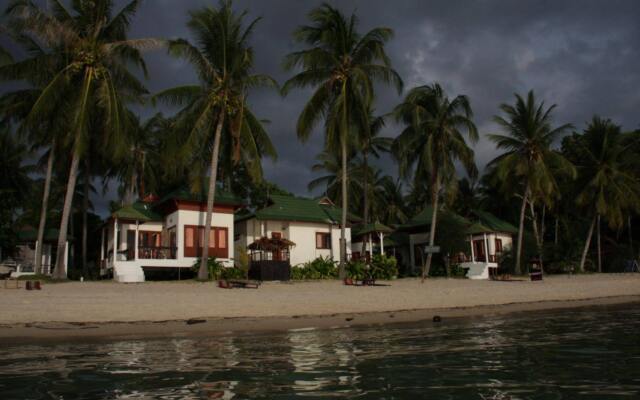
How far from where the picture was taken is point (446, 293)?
906 inches

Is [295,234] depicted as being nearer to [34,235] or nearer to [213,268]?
[213,268]

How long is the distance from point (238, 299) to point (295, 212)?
15.1m

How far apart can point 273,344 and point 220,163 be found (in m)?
21.9

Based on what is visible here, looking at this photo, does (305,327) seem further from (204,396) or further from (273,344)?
(204,396)

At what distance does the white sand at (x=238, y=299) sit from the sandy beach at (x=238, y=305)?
0.03 metres

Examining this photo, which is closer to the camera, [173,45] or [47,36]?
[47,36]

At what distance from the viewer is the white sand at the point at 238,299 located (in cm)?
1600

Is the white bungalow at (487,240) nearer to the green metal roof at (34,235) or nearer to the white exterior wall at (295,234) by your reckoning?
the white exterior wall at (295,234)

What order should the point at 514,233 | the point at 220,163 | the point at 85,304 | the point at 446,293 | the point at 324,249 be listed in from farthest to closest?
1. the point at 514,233
2. the point at 324,249
3. the point at 220,163
4. the point at 446,293
5. the point at 85,304

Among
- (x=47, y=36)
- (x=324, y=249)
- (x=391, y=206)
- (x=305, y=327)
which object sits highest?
(x=47, y=36)

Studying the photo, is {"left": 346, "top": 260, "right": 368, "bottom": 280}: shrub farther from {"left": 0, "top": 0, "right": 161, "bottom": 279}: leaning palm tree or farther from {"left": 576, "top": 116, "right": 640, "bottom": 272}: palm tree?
{"left": 576, "top": 116, "right": 640, "bottom": 272}: palm tree

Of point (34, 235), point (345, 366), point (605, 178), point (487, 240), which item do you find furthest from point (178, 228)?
point (605, 178)

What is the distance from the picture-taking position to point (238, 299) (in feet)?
62.8

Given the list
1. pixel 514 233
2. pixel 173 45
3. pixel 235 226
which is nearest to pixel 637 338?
pixel 173 45
